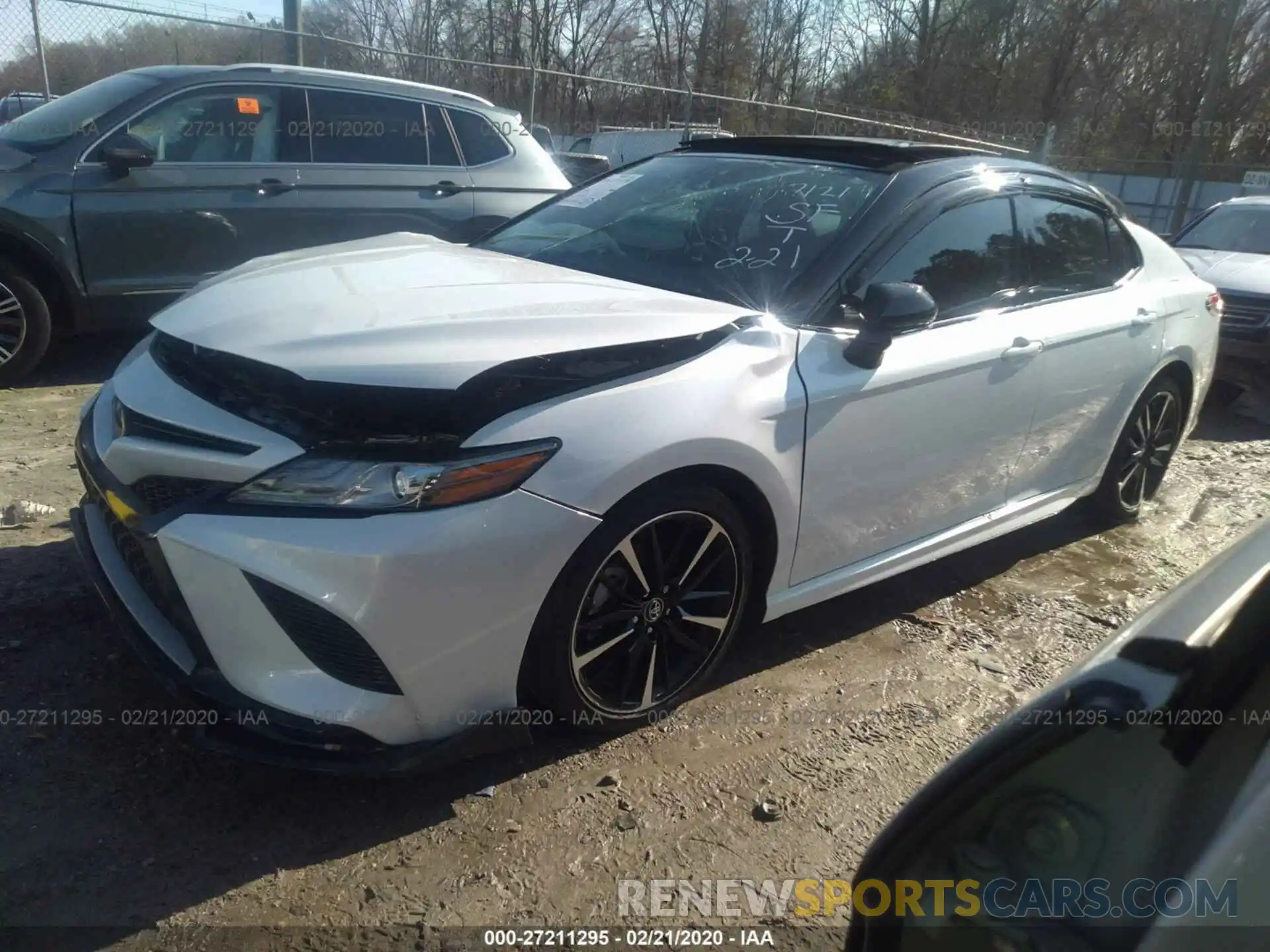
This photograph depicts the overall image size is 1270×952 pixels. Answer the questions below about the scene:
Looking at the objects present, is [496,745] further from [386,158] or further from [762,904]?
[386,158]

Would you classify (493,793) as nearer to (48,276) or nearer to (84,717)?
(84,717)

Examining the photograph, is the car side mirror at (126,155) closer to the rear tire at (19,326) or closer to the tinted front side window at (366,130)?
the rear tire at (19,326)

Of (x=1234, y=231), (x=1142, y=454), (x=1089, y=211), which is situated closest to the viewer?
(x=1089, y=211)

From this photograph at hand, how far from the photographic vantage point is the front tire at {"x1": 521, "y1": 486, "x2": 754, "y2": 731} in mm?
2404

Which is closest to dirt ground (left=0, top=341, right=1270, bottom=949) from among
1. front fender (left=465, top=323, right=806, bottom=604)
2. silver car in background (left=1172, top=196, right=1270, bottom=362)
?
front fender (left=465, top=323, right=806, bottom=604)

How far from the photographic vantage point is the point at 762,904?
226 cm

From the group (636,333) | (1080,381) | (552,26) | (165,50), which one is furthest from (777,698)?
(552,26)

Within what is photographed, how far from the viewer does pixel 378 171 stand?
6496mm

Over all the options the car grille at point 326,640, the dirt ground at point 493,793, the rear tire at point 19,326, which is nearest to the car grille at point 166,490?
the car grille at point 326,640

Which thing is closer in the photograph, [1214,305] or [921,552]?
[921,552]

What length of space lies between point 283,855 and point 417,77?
52.8 ft

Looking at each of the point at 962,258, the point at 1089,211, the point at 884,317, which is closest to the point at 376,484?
the point at 884,317

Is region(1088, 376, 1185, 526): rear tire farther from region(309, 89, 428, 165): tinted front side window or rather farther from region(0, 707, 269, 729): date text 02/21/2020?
region(309, 89, 428, 165): tinted front side window

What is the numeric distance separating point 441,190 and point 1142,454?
4674mm
